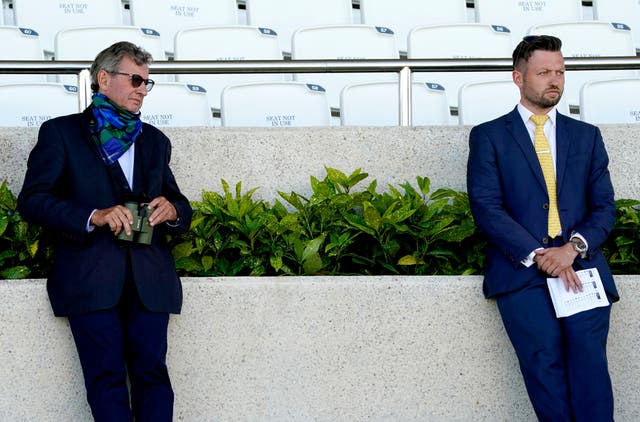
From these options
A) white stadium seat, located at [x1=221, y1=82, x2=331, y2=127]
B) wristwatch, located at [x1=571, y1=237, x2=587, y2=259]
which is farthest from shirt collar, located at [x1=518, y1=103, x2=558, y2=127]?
white stadium seat, located at [x1=221, y1=82, x2=331, y2=127]

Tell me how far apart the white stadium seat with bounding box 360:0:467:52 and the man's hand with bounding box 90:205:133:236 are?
12.1 ft

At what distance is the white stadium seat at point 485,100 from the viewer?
5.35 m

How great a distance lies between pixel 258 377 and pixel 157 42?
2.61 metres

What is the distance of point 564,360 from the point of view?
11.7ft

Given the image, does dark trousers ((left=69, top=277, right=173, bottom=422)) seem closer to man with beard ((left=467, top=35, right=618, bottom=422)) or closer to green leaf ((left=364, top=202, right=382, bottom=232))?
green leaf ((left=364, top=202, right=382, bottom=232))

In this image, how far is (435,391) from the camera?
156 inches

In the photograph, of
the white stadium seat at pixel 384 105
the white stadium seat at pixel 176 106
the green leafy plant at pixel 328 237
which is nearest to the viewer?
the green leafy plant at pixel 328 237

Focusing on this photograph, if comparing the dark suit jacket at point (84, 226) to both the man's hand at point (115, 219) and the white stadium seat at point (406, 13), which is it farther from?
the white stadium seat at point (406, 13)

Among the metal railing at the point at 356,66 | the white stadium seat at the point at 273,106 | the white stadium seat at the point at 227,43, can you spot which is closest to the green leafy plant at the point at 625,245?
the metal railing at the point at 356,66

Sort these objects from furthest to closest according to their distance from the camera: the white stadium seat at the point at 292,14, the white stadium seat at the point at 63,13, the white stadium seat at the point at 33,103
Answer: the white stadium seat at the point at 292,14
the white stadium seat at the point at 63,13
the white stadium seat at the point at 33,103

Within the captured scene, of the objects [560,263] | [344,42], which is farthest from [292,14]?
[560,263]

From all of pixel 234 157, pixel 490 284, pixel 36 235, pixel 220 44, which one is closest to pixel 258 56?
pixel 220 44

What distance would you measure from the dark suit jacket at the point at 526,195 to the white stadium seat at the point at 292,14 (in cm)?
312

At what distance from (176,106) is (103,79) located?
165 cm
